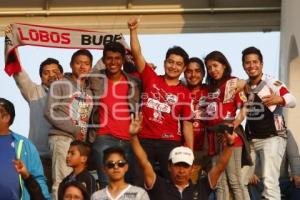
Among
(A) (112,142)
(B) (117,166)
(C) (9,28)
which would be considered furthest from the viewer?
(C) (9,28)

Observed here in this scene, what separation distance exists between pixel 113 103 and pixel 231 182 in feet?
4.13

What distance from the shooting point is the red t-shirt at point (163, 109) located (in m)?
9.33

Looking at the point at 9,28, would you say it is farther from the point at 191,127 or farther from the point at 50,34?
the point at 191,127

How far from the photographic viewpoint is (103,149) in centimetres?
920

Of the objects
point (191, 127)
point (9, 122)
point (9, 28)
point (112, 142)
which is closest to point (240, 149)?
point (191, 127)

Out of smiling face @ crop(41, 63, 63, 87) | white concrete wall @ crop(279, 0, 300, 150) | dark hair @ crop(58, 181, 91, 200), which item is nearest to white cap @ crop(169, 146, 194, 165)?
dark hair @ crop(58, 181, 91, 200)

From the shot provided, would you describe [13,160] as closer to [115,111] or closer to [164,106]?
[115,111]

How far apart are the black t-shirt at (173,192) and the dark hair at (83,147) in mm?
943

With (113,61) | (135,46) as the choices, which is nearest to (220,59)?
(135,46)

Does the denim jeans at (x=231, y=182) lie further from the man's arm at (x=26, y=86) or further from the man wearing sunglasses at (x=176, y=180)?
the man's arm at (x=26, y=86)

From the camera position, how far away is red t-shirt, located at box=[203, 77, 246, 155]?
9.52 meters

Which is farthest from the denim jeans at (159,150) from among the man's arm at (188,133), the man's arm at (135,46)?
the man's arm at (135,46)

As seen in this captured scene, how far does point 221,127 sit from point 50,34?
12.6 ft

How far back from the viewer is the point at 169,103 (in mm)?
9383
